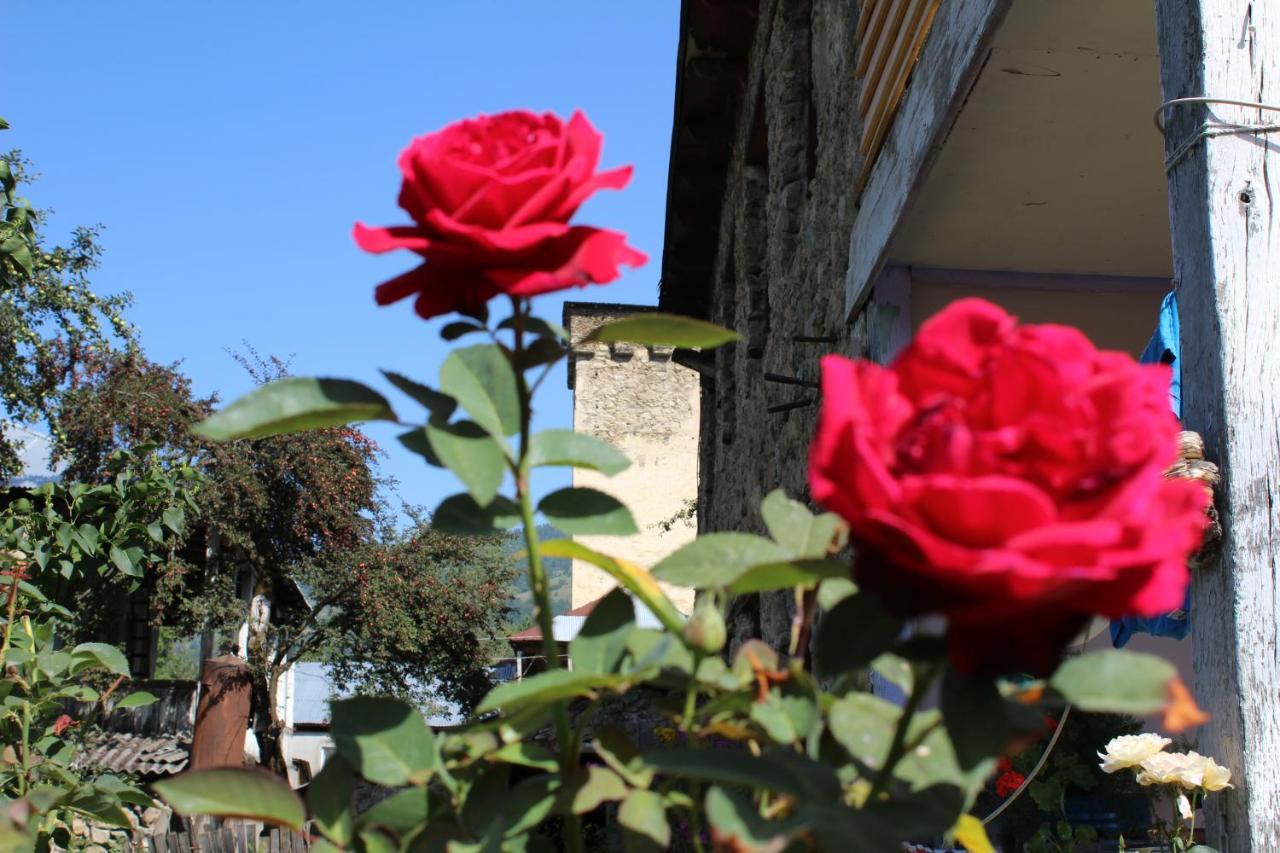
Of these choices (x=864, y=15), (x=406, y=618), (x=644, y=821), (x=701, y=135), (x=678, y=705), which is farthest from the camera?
(x=406, y=618)

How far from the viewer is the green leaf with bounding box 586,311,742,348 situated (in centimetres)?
69

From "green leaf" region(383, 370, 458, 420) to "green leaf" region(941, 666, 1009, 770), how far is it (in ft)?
1.08

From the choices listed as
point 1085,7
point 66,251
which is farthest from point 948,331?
point 66,251

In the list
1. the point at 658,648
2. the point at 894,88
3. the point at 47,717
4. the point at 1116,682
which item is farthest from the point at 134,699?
the point at 894,88

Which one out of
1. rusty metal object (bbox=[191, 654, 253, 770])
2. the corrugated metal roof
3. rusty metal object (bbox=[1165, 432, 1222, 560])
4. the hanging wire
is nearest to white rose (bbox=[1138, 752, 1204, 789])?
rusty metal object (bbox=[1165, 432, 1222, 560])

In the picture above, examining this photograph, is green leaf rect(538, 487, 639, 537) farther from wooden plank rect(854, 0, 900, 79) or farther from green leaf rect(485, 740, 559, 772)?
wooden plank rect(854, 0, 900, 79)

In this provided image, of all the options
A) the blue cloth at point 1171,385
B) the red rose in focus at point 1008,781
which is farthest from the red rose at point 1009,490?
the red rose in focus at point 1008,781

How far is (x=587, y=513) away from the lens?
751 millimetres

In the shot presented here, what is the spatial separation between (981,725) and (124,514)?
3158 mm

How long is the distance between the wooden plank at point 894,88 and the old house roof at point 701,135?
3.78 m

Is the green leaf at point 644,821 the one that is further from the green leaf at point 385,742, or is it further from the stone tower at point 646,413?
the stone tower at point 646,413

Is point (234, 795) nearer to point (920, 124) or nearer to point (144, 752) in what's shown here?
point (920, 124)

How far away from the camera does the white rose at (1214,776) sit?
1.77 metres

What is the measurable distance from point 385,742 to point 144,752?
18.5 meters
